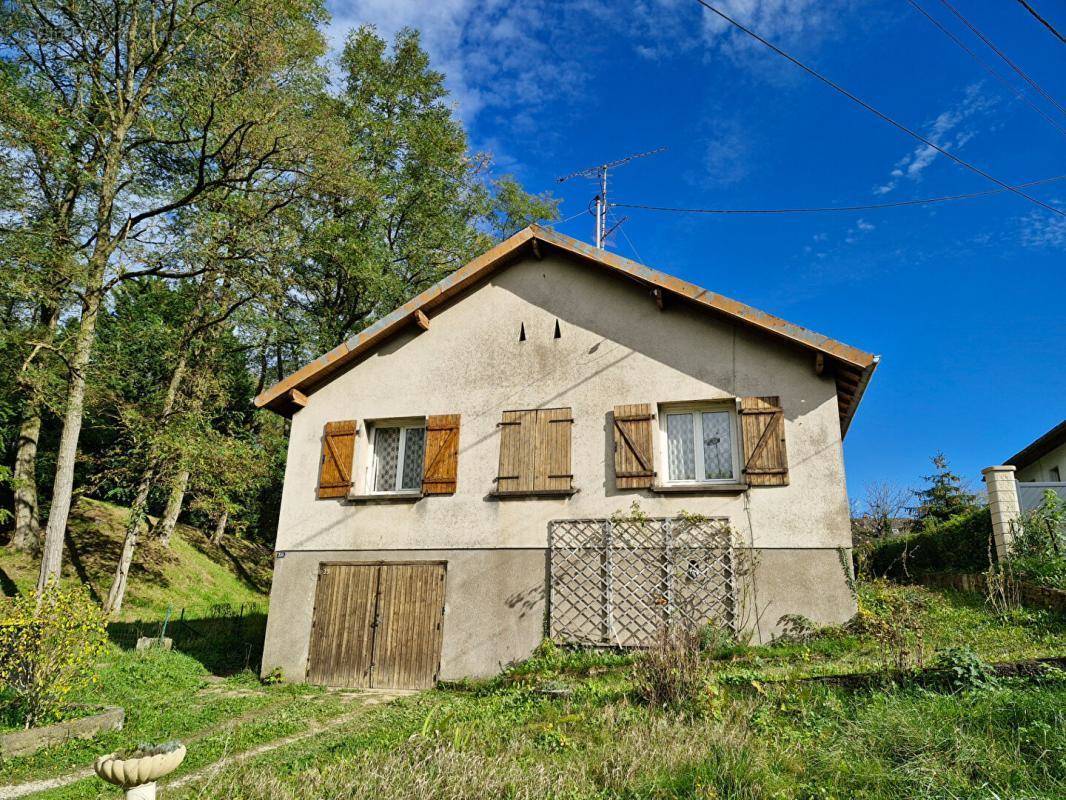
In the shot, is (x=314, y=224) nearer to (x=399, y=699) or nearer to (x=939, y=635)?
(x=399, y=699)

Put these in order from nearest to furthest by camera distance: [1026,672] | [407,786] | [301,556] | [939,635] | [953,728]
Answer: [407,786], [953,728], [1026,672], [939,635], [301,556]

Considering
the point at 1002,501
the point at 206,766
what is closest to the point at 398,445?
the point at 206,766

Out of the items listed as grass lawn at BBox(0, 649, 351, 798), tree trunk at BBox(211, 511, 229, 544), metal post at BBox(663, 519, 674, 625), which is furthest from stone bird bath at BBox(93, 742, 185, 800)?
tree trunk at BBox(211, 511, 229, 544)

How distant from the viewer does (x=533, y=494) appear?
10875 millimetres

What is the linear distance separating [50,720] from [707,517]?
8451mm

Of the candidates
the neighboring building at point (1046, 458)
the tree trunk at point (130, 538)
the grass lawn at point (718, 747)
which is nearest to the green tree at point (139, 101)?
→ the tree trunk at point (130, 538)

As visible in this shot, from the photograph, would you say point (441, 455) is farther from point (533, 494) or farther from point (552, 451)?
point (552, 451)

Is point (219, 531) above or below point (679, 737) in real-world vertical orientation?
above

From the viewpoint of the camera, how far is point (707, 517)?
1004 cm

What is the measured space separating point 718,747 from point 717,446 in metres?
5.81

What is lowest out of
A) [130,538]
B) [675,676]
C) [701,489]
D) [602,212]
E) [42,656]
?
[42,656]

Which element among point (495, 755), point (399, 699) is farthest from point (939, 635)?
point (399, 699)

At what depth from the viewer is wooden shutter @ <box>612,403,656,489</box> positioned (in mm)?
10406

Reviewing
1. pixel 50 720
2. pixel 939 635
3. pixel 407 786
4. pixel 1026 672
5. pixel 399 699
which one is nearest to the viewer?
pixel 407 786
